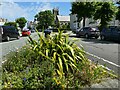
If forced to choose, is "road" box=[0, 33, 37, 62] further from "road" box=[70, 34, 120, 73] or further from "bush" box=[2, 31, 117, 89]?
"road" box=[70, 34, 120, 73]

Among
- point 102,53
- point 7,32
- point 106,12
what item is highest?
point 106,12

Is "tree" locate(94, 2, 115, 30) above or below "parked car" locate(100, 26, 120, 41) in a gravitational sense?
above

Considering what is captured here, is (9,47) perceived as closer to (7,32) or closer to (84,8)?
(7,32)

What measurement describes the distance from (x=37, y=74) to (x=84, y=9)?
41395 millimetres

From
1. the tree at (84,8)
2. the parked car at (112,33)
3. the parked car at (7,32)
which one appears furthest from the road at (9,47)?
the tree at (84,8)

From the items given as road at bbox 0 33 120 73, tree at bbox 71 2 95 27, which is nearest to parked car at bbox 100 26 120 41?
road at bbox 0 33 120 73

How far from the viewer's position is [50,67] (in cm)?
525

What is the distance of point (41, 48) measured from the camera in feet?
20.2

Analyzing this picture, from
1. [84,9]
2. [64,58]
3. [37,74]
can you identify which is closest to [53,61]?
[64,58]

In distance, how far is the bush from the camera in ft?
16.2

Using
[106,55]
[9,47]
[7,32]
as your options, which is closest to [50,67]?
[106,55]

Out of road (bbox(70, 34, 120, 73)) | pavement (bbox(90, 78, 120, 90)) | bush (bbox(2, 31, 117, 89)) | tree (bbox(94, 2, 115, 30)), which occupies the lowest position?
road (bbox(70, 34, 120, 73))

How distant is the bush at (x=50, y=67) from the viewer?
4.94 metres

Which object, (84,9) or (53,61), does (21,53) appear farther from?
(84,9)
